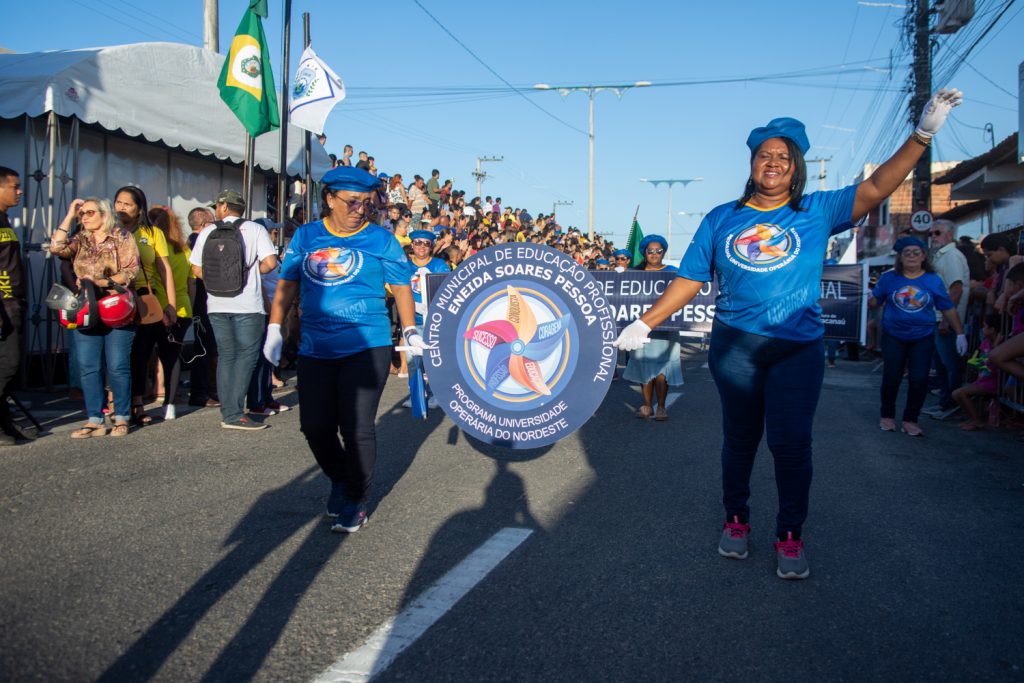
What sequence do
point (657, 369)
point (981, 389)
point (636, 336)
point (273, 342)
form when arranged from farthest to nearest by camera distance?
point (657, 369)
point (981, 389)
point (273, 342)
point (636, 336)

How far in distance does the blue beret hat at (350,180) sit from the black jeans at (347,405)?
0.84 m

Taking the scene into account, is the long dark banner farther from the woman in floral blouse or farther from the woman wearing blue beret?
the woman in floral blouse

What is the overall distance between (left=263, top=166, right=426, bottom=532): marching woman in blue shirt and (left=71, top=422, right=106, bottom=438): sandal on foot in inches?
128

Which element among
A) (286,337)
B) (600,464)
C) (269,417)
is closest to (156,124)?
(286,337)

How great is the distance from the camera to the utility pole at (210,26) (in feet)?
44.9

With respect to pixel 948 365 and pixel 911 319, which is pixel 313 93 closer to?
pixel 911 319

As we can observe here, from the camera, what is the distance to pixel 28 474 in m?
5.56

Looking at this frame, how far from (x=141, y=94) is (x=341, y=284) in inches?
318

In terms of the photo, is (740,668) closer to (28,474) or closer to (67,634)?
(67,634)

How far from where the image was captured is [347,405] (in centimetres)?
444

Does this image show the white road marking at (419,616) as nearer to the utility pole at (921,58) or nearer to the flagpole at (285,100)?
the flagpole at (285,100)

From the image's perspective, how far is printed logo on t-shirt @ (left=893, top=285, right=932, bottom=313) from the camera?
7711 mm

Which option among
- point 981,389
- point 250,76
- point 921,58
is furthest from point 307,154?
point 921,58

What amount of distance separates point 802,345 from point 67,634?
10.5ft
